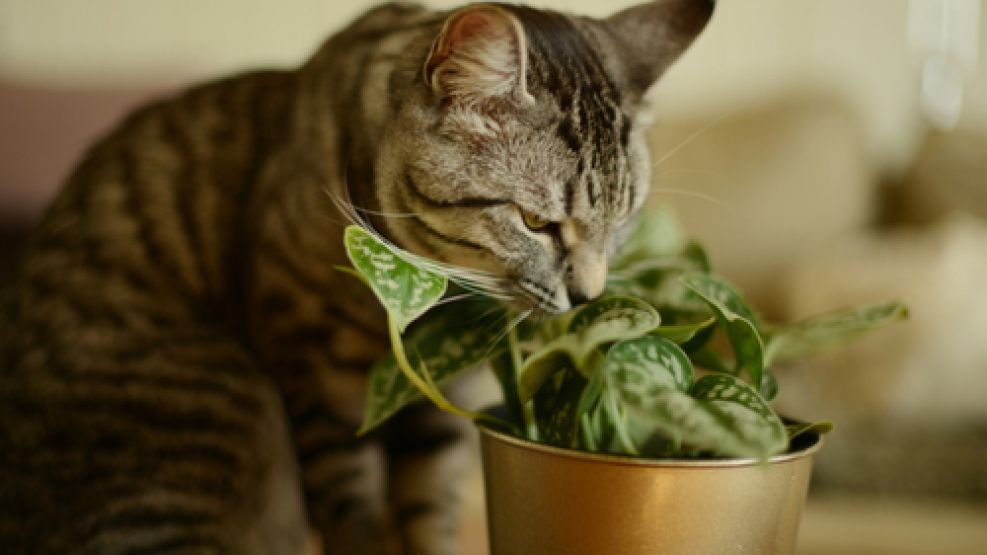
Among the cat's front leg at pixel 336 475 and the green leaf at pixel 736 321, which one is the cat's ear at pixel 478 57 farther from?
the cat's front leg at pixel 336 475

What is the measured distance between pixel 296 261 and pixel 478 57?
13.5 inches

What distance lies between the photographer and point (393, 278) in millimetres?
507

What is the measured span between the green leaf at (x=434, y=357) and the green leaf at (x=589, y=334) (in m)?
0.07

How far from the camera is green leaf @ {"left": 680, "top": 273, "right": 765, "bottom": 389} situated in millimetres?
520

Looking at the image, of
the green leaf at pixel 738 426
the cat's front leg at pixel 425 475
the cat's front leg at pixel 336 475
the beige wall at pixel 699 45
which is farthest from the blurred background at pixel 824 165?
the green leaf at pixel 738 426

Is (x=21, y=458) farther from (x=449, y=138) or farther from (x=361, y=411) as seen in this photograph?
A: (x=449, y=138)

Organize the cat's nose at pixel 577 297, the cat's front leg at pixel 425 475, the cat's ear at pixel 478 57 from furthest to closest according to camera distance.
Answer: the cat's front leg at pixel 425 475 < the cat's nose at pixel 577 297 < the cat's ear at pixel 478 57

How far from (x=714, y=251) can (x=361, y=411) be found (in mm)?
1514

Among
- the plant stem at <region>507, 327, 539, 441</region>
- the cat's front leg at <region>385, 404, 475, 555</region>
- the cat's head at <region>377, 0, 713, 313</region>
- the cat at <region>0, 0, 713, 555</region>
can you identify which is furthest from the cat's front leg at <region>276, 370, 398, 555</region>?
the plant stem at <region>507, 327, 539, 441</region>

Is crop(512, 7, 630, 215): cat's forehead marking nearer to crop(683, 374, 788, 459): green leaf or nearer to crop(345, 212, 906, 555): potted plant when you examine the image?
crop(345, 212, 906, 555): potted plant

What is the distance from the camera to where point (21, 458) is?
86cm

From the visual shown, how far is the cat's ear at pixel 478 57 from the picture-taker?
2.06 feet

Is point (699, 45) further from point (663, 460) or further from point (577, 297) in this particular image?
point (663, 460)

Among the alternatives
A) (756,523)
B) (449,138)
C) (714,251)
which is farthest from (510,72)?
(714,251)
